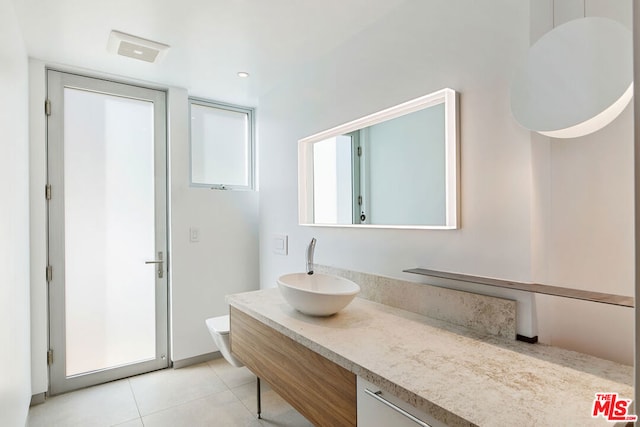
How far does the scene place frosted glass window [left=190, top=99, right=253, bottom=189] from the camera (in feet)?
9.89

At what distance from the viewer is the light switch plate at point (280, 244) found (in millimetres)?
2662

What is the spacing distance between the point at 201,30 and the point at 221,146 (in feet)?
4.38

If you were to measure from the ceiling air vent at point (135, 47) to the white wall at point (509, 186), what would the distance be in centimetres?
130

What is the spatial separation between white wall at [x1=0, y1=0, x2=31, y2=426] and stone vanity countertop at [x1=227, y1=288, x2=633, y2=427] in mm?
1153

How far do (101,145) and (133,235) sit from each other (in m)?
0.73

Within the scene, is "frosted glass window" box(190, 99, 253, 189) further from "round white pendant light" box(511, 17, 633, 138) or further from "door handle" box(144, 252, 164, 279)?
"round white pendant light" box(511, 17, 633, 138)

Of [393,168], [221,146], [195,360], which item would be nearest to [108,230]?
[221,146]

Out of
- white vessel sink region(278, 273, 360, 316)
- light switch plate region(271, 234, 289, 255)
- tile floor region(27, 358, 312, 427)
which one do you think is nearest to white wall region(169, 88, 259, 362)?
tile floor region(27, 358, 312, 427)

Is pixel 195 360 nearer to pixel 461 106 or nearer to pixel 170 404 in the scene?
pixel 170 404

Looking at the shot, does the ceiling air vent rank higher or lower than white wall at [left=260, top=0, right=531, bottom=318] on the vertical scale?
higher

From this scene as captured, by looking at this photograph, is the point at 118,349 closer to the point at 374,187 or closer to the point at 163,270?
the point at 163,270

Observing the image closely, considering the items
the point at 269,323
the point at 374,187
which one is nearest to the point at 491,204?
the point at 374,187

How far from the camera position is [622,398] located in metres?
0.87

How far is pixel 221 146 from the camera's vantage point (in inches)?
124
